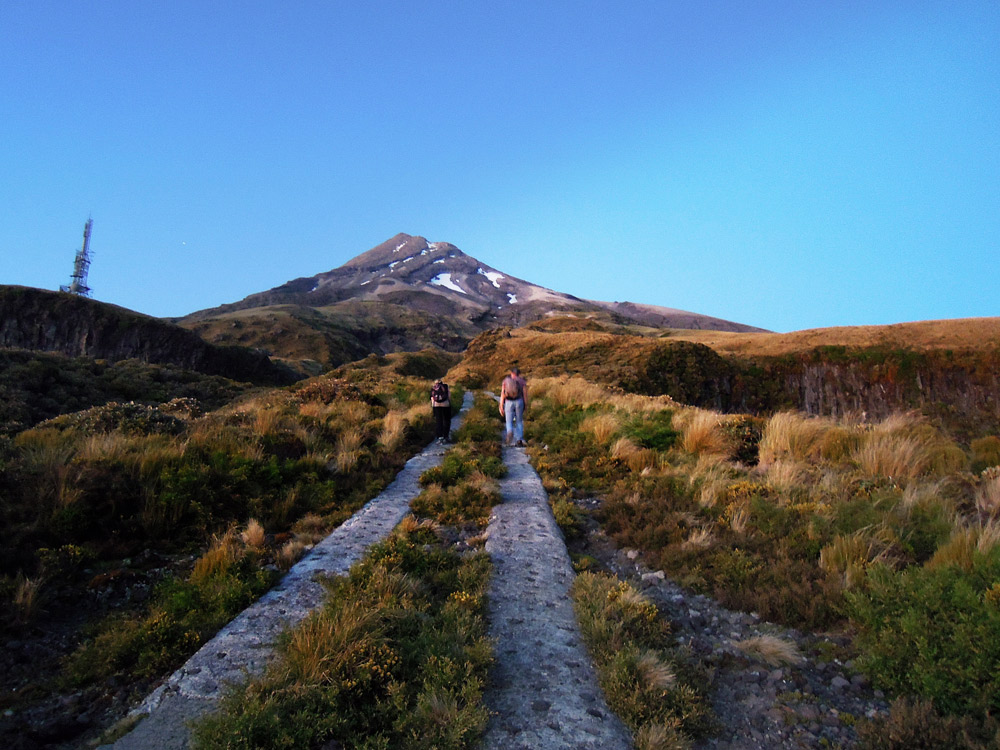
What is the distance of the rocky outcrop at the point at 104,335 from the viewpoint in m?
57.3

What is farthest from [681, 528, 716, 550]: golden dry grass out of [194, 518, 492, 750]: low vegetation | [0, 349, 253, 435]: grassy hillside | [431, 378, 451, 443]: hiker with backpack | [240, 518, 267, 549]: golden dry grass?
[0, 349, 253, 435]: grassy hillside

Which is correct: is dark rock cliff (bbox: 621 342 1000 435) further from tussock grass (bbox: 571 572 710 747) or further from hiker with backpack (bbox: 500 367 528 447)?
tussock grass (bbox: 571 572 710 747)

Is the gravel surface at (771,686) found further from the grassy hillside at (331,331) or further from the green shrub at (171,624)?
the grassy hillside at (331,331)

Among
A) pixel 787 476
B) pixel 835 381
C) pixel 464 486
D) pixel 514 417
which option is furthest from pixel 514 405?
pixel 835 381

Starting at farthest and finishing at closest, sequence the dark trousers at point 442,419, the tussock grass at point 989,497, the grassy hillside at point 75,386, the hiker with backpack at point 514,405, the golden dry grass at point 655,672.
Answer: the grassy hillside at point 75,386 → the dark trousers at point 442,419 → the hiker with backpack at point 514,405 → the tussock grass at point 989,497 → the golden dry grass at point 655,672

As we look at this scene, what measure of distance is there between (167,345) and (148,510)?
219ft

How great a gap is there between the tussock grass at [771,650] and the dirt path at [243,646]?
4.11m

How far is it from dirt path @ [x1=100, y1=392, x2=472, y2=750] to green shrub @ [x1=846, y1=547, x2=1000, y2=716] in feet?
16.5

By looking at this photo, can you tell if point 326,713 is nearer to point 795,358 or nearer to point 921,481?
point 921,481

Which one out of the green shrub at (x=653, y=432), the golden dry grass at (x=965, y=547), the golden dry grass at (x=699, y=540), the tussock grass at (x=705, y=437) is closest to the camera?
the golden dry grass at (x=965, y=547)

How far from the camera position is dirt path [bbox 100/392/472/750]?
356cm

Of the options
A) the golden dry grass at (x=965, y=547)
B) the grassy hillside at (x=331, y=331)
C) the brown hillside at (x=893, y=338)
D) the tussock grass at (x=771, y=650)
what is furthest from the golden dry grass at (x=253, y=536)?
the grassy hillside at (x=331, y=331)

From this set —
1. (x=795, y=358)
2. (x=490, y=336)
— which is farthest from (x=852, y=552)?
(x=490, y=336)

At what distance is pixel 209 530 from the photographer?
7219 millimetres
